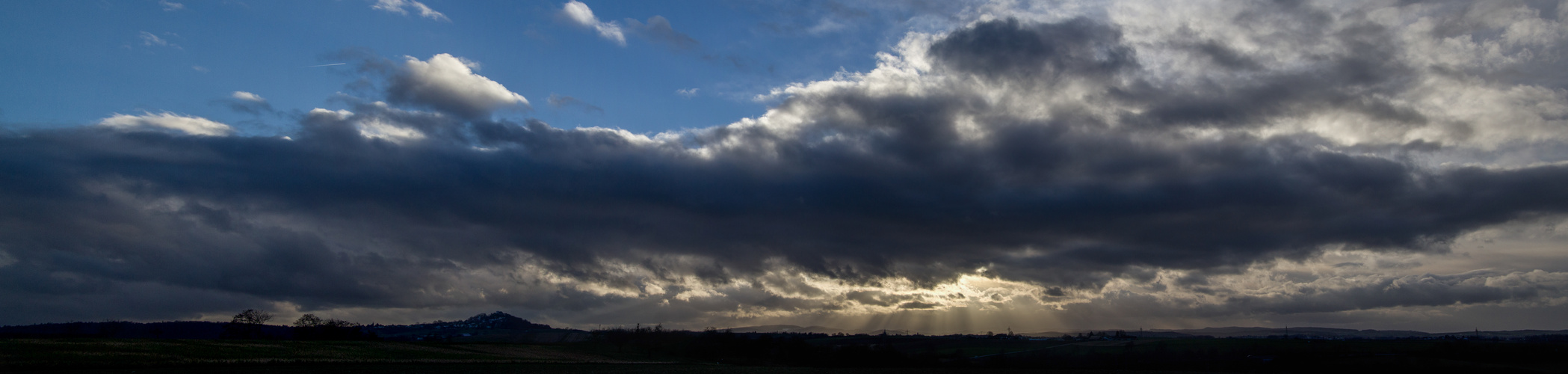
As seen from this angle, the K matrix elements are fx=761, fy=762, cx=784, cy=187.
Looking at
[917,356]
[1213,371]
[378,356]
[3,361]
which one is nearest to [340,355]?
[378,356]

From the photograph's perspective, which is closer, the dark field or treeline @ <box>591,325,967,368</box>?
the dark field

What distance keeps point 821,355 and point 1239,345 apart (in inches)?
3025

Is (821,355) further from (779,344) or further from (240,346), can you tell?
(240,346)

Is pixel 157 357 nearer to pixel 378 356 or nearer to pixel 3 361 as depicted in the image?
pixel 3 361

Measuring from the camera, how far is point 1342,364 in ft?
307

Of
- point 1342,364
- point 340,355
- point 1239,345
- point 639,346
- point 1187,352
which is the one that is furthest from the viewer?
point 639,346

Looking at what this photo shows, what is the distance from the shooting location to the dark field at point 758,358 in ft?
254

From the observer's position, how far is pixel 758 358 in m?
145

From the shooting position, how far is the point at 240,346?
105 metres

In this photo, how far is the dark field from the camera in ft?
254

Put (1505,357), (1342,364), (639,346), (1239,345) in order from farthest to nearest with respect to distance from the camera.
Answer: (639,346) → (1239,345) → (1342,364) → (1505,357)

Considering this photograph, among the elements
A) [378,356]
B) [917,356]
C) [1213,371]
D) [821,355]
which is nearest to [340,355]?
[378,356]

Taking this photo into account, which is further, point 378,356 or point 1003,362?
point 1003,362

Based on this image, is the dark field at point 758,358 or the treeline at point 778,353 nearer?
the dark field at point 758,358
